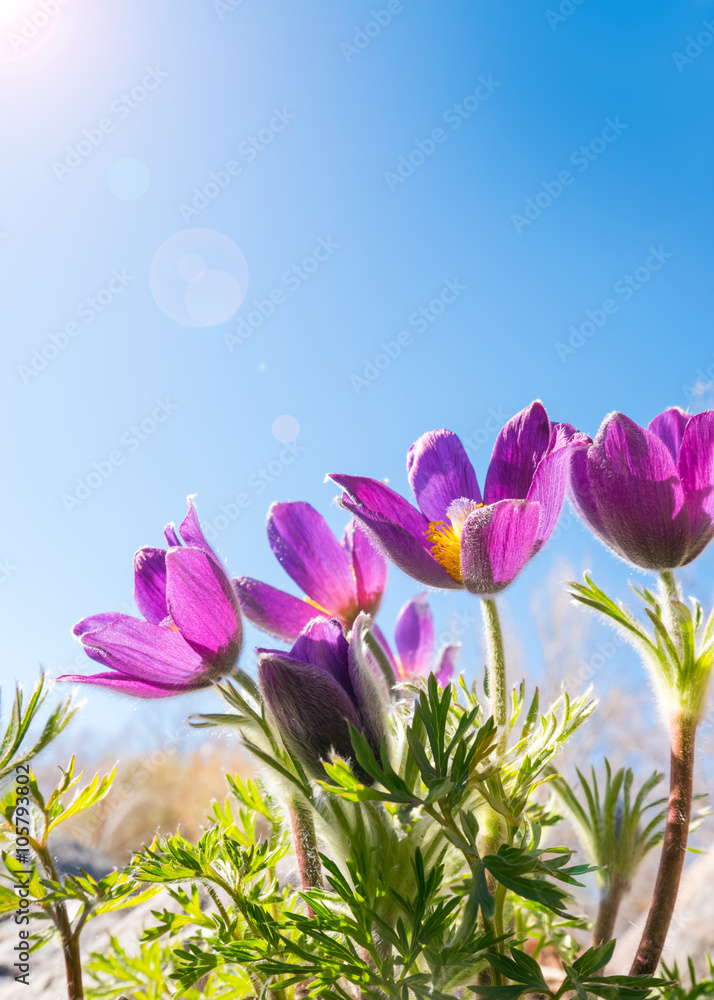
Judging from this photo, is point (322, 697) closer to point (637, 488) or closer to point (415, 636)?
point (637, 488)

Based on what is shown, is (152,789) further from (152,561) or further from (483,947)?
(483,947)

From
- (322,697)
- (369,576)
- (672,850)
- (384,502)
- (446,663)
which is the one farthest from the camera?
(446,663)

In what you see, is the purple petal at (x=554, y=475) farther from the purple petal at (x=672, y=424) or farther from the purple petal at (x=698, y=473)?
the purple petal at (x=672, y=424)

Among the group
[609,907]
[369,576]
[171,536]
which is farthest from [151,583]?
[609,907]

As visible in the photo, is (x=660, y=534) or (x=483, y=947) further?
(x=660, y=534)

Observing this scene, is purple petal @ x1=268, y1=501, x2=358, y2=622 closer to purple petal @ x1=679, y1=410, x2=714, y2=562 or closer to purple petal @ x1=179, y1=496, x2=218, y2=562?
purple petal @ x1=179, y1=496, x2=218, y2=562

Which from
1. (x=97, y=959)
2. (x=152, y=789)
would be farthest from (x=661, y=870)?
(x=152, y=789)

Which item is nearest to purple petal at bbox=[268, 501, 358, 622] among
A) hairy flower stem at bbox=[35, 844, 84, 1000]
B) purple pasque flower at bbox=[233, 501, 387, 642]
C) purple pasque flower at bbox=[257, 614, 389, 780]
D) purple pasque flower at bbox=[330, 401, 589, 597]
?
purple pasque flower at bbox=[233, 501, 387, 642]
